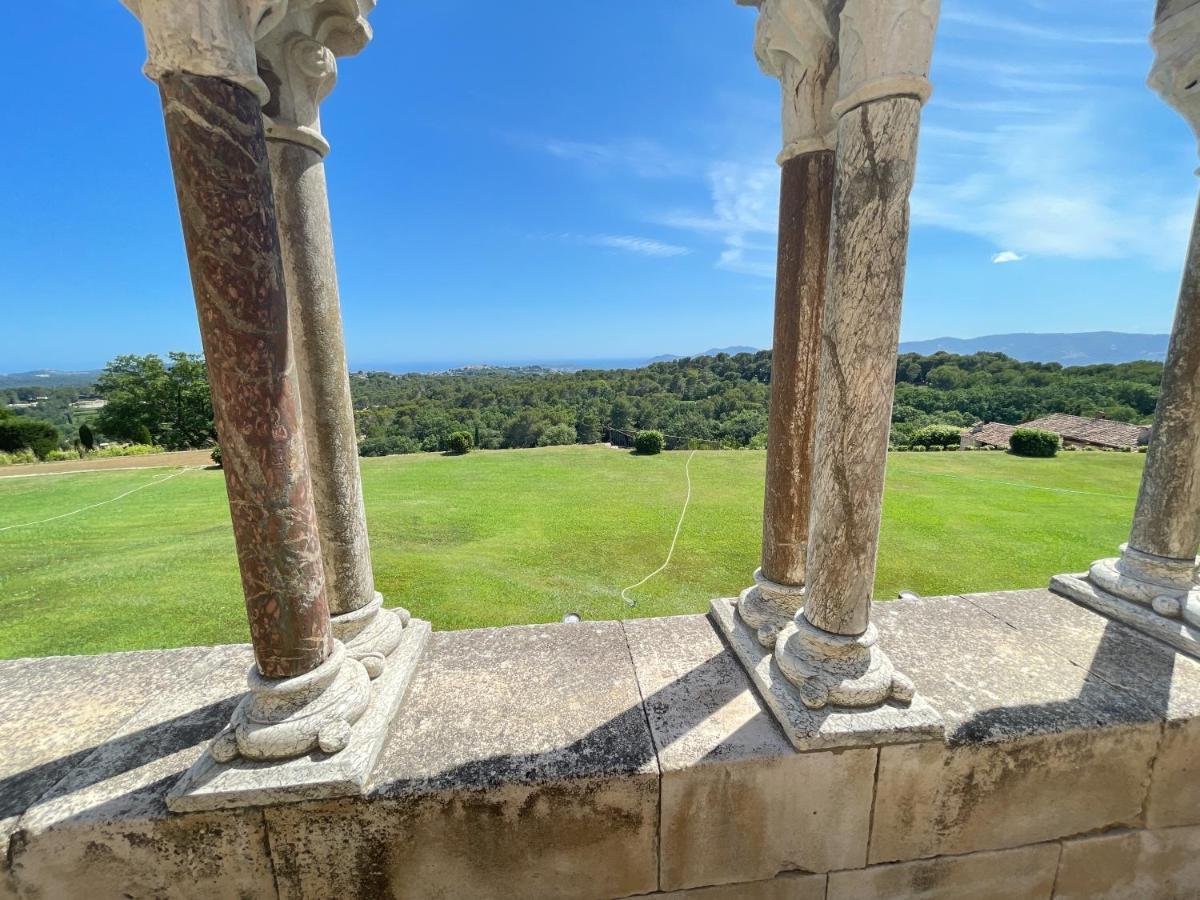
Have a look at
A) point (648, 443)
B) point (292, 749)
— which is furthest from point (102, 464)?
point (292, 749)

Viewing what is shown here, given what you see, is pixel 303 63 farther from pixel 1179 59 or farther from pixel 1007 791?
pixel 1179 59

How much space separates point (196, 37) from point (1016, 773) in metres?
5.59

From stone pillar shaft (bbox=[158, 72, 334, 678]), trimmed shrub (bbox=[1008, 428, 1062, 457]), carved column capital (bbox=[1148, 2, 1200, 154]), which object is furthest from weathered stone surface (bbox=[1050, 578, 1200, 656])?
trimmed shrub (bbox=[1008, 428, 1062, 457])

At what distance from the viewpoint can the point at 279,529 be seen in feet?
8.87

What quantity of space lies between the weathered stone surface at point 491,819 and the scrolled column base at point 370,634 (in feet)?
1.73

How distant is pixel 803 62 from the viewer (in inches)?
124

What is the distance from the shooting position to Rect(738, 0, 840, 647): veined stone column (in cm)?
313

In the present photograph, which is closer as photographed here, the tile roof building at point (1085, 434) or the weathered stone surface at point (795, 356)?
the weathered stone surface at point (795, 356)

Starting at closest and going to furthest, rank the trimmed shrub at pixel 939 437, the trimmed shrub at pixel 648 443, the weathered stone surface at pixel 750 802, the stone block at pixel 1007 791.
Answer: the weathered stone surface at pixel 750 802 < the stone block at pixel 1007 791 < the trimmed shrub at pixel 648 443 < the trimmed shrub at pixel 939 437

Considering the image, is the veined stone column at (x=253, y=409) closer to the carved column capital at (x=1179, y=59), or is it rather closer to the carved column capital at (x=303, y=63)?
the carved column capital at (x=303, y=63)

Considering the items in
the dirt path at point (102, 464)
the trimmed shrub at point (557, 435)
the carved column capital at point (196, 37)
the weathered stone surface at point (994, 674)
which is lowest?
the trimmed shrub at point (557, 435)

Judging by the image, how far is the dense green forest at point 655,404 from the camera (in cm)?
4503

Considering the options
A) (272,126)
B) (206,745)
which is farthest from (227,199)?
(206,745)

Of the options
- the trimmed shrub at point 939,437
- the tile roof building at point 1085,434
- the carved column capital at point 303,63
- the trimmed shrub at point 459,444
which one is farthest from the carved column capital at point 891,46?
the tile roof building at point 1085,434
